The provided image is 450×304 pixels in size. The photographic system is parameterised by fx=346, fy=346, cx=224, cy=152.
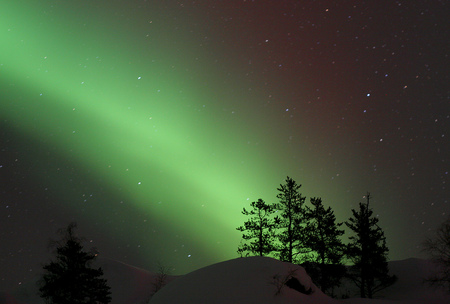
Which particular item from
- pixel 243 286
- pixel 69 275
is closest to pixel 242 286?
pixel 243 286

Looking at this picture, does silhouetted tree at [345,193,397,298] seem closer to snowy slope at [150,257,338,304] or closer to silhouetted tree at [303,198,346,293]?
silhouetted tree at [303,198,346,293]

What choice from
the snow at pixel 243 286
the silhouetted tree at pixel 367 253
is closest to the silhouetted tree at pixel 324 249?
the silhouetted tree at pixel 367 253

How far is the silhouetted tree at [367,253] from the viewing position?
30.2 m

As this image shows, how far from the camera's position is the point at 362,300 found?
59.0 feet

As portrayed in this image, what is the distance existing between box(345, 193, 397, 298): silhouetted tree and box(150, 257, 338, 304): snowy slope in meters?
15.2

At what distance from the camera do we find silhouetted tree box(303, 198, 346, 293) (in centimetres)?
3056

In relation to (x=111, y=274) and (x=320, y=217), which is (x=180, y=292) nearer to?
(x=320, y=217)

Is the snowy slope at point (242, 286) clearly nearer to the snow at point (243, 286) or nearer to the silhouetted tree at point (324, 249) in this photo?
the snow at point (243, 286)

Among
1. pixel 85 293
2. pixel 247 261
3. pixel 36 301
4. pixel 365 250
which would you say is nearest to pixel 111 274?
pixel 36 301

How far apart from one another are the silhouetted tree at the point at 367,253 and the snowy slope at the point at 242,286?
15.2 meters

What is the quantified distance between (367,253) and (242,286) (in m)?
19.5

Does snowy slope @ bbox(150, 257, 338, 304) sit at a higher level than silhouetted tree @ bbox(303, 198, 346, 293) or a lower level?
lower

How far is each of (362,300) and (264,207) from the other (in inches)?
615

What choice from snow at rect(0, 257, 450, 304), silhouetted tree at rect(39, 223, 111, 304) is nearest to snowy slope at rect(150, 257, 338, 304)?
snow at rect(0, 257, 450, 304)
